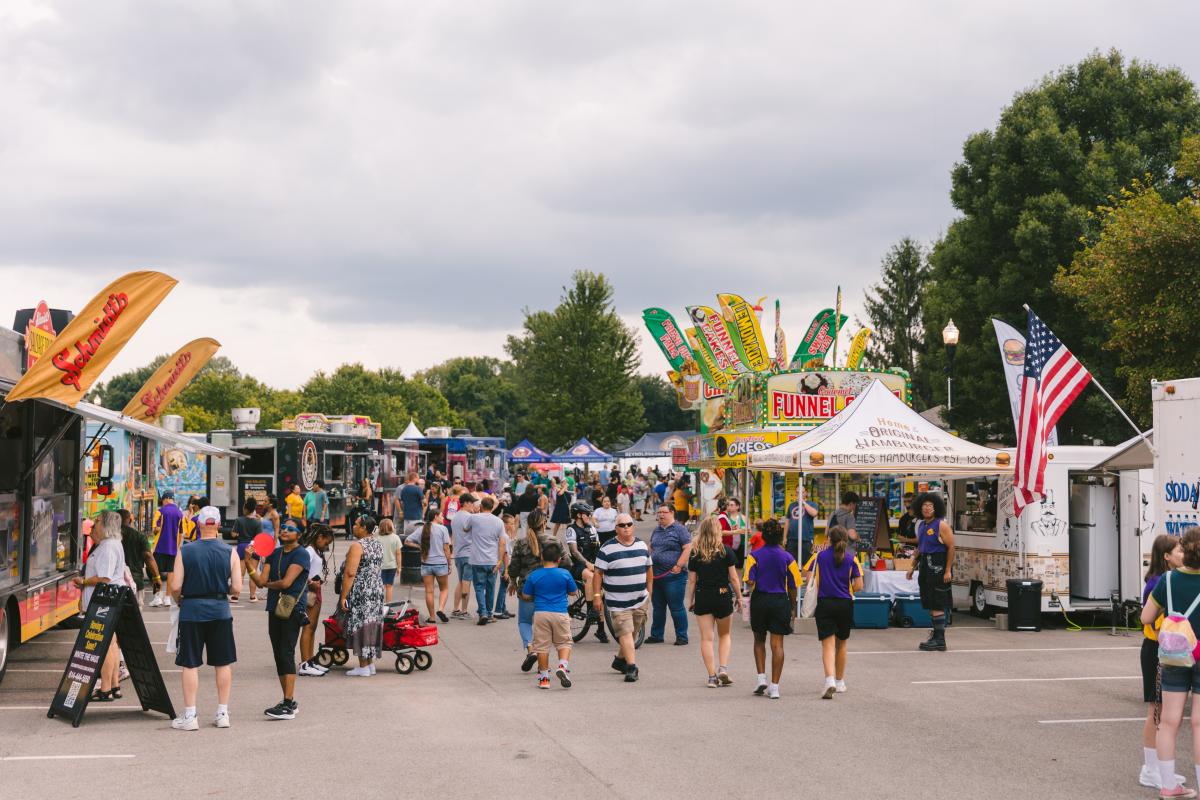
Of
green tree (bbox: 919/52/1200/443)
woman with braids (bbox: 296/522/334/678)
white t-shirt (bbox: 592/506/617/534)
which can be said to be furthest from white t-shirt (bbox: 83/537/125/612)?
green tree (bbox: 919/52/1200/443)

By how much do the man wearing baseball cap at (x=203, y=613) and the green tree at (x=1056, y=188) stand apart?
2532 cm

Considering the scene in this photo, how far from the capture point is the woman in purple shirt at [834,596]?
419 inches

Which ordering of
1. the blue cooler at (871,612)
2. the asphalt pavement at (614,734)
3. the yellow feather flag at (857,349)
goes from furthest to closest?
the yellow feather flag at (857,349) → the blue cooler at (871,612) → the asphalt pavement at (614,734)

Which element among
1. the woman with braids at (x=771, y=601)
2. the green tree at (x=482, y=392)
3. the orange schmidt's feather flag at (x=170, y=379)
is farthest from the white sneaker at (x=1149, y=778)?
the green tree at (x=482, y=392)

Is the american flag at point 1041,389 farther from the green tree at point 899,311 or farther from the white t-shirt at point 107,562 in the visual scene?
the green tree at point 899,311

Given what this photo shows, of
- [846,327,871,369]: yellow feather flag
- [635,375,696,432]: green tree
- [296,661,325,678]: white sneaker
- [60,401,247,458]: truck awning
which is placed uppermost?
[635,375,696,432]: green tree

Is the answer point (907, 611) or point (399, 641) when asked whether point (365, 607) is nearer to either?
point (399, 641)

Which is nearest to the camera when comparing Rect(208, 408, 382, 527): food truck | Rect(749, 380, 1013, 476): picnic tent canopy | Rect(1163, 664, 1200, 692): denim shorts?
Rect(1163, 664, 1200, 692): denim shorts

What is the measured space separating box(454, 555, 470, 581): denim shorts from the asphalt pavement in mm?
2793

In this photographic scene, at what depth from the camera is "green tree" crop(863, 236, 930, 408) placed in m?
56.1

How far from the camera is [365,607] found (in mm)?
11906

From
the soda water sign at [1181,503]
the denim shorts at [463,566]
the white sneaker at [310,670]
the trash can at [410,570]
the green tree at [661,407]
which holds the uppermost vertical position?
the green tree at [661,407]

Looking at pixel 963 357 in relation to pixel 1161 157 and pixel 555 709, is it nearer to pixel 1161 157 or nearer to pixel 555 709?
pixel 1161 157

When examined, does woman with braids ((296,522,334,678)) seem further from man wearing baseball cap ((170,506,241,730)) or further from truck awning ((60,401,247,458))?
truck awning ((60,401,247,458))
